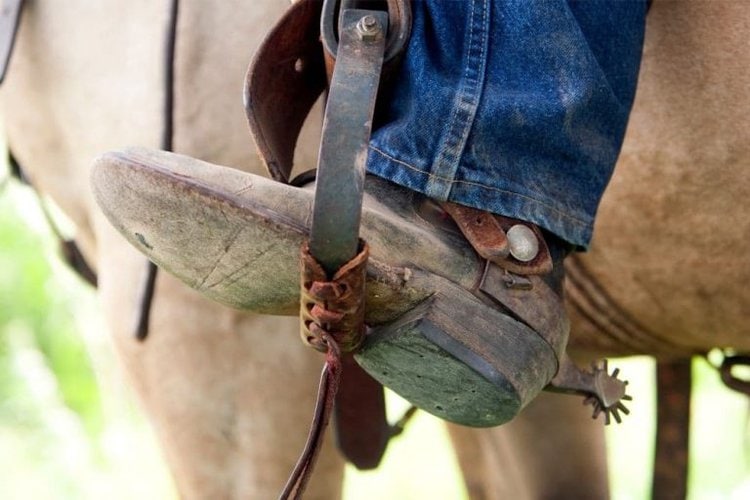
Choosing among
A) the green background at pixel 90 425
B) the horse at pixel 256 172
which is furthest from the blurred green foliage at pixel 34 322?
the horse at pixel 256 172

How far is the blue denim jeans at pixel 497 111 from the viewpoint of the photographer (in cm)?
106

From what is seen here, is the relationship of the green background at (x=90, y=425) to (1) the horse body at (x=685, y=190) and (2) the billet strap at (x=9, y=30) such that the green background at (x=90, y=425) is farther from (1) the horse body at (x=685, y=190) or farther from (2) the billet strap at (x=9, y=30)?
(1) the horse body at (x=685, y=190)

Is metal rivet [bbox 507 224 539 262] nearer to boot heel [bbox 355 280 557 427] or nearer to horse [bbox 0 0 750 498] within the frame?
boot heel [bbox 355 280 557 427]

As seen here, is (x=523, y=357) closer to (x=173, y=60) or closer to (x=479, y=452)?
(x=173, y=60)

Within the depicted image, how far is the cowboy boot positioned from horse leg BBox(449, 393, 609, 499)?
785mm

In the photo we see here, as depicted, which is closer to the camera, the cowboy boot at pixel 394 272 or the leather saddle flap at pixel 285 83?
the cowboy boot at pixel 394 272

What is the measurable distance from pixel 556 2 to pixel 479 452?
1147 millimetres

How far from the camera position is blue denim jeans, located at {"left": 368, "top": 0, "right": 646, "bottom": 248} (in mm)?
1062

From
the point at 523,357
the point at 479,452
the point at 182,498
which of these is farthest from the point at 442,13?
the point at 479,452

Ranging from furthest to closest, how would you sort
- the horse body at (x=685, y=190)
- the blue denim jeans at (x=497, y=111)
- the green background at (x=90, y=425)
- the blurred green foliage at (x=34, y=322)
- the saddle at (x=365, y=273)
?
the blurred green foliage at (x=34, y=322), the green background at (x=90, y=425), the horse body at (x=685, y=190), the blue denim jeans at (x=497, y=111), the saddle at (x=365, y=273)

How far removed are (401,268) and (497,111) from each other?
0.16m

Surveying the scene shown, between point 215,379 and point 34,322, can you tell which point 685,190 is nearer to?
point 215,379

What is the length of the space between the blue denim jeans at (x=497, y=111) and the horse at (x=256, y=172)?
235 millimetres

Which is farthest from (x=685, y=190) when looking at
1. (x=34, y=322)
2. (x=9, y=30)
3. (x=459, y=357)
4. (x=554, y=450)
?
(x=34, y=322)
